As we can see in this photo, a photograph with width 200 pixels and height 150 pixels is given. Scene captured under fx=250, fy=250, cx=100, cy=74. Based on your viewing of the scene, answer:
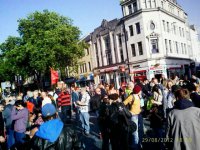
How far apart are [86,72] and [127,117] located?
42.7 m

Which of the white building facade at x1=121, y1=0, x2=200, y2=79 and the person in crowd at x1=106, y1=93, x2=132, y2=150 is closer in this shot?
the person in crowd at x1=106, y1=93, x2=132, y2=150

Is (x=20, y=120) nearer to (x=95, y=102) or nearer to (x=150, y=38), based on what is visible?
(x=95, y=102)

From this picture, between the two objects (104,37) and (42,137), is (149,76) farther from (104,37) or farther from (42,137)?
(42,137)

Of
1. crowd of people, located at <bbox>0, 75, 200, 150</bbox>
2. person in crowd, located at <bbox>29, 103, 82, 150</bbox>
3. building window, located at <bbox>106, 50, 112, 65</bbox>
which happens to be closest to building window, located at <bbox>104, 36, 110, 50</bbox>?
building window, located at <bbox>106, 50, 112, 65</bbox>

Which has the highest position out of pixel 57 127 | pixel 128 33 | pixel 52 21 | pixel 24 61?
pixel 52 21

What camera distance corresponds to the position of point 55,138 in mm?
3498

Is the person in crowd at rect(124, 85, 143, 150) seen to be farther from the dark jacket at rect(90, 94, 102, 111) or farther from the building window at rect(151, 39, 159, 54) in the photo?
the building window at rect(151, 39, 159, 54)

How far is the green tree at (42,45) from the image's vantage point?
3616 cm

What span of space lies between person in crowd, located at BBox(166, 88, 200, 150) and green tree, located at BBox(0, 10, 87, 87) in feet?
108

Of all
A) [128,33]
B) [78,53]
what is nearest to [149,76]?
[128,33]

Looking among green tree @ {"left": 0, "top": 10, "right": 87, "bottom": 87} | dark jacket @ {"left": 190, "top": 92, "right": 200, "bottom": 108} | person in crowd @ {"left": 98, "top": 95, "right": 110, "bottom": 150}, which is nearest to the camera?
dark jacket @ {"left": 190, "top": 92, "right": 200, "bottom": 108}

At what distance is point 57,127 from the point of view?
11.8 feet

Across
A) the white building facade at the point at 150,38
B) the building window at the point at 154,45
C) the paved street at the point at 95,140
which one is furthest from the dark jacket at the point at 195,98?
the building window at the point at 154,45

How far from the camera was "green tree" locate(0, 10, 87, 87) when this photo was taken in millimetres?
36156
